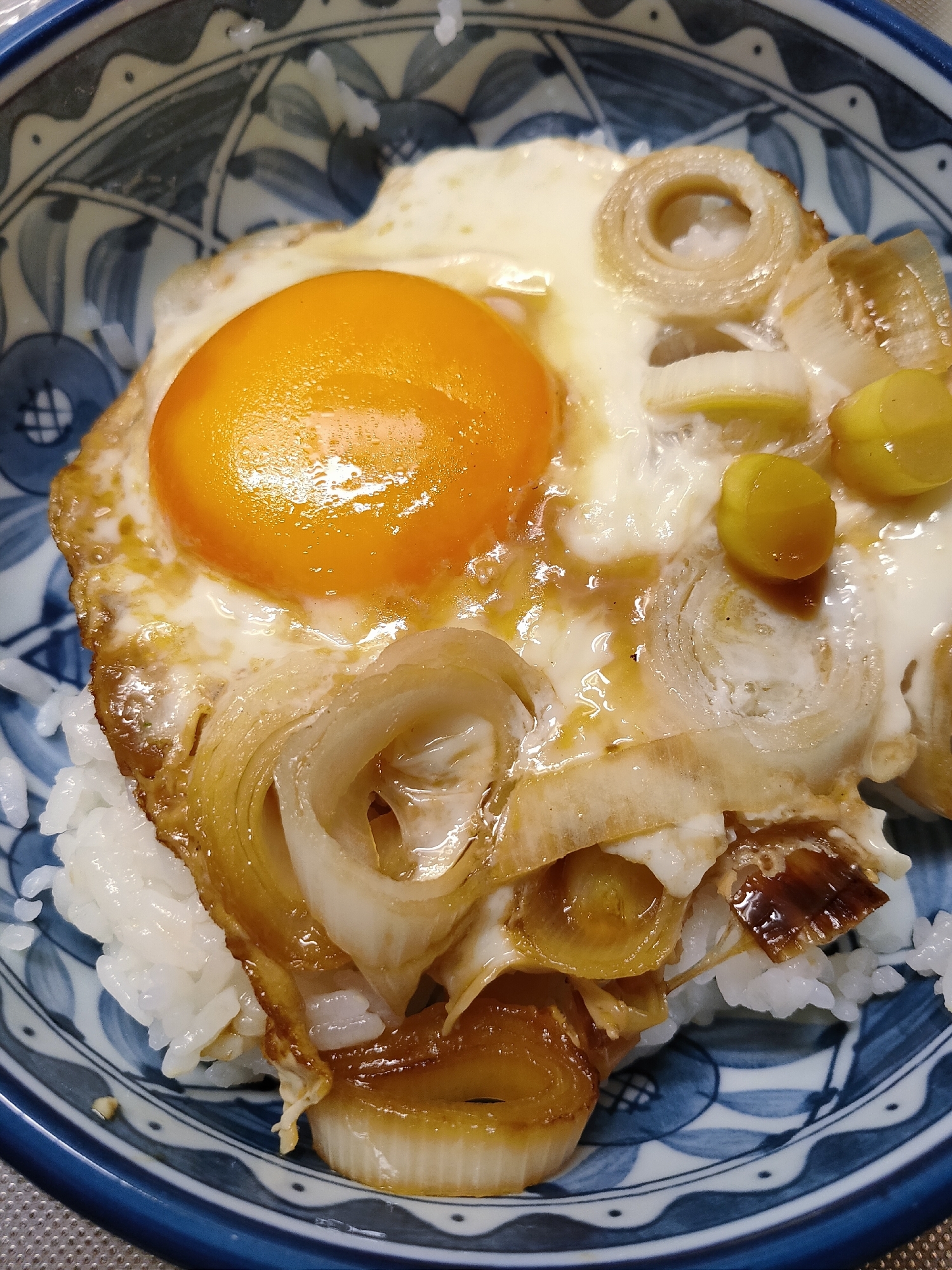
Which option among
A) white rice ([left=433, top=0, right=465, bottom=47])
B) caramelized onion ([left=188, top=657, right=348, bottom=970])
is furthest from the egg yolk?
white rice ([left=433, top=0, right=465, bottom=47])

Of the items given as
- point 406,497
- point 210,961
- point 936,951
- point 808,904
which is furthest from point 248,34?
point 936,951

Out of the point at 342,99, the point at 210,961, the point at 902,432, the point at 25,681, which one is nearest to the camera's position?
the point at 902,432

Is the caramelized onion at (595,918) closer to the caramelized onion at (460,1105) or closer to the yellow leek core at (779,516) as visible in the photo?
the caramelized onion at (460,1105)

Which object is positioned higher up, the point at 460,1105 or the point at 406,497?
the point at 406,497

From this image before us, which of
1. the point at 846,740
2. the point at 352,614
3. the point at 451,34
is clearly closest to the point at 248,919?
the point at 352,614

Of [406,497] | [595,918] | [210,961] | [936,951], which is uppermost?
[406,497]

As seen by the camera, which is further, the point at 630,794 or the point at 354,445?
the point at 354,445

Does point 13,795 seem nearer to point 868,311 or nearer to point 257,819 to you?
point 257,819

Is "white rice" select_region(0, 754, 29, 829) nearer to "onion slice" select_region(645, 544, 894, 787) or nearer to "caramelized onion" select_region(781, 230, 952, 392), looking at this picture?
"onion slice" select_region(645, 544, 894, 787)
